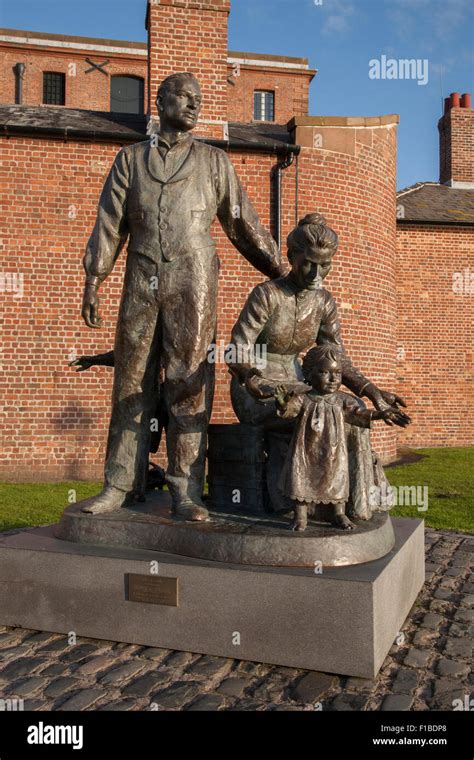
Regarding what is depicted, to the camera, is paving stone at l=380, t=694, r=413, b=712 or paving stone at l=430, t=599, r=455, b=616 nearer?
paving stone at l=380, t=694, r=413, b=712

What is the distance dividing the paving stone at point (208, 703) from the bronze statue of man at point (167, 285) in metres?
0.98

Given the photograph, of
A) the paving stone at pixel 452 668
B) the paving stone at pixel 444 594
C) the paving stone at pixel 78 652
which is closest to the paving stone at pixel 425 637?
the paving stone at pixel 452 668

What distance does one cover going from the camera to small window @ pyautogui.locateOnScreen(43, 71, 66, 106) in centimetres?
2395

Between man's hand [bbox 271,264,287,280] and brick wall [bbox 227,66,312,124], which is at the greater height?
brick wall [bbox 227,66,312,124]

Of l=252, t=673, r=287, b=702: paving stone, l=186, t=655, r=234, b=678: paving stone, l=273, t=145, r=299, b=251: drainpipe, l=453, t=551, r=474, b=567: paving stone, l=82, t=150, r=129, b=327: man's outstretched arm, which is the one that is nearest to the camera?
l=252, t=673, r=287, b=702: paving stone

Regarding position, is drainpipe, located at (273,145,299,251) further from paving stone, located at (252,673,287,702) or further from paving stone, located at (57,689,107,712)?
paving stone, located at (57,689,107,712)

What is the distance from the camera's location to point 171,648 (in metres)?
3.31

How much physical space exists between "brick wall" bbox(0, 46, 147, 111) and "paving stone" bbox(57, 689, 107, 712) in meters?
24.0

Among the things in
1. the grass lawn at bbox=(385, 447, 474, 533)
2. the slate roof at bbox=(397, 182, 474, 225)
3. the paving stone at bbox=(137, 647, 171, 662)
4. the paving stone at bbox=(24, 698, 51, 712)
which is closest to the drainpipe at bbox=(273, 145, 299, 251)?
the grass lawn at bbox=(385, 447, 474, 533)

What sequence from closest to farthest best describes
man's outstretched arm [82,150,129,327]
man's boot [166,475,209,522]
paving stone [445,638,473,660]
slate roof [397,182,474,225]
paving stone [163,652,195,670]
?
paving stone [163,652,195,670] → paving stone [445,638,473,660] → man's boot [166,475,209,522] → man's outstretched arm [82,150,129,327] → slate roof [397,182,474,225]

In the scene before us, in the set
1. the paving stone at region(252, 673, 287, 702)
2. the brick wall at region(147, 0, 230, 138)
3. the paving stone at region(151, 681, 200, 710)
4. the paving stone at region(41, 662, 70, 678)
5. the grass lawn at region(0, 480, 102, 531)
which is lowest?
the grass lawn at region(0, 480, 102, 531)

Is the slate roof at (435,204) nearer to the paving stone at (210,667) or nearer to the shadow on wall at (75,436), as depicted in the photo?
the shadow on wall at (75,436)

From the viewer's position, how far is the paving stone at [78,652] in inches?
128
